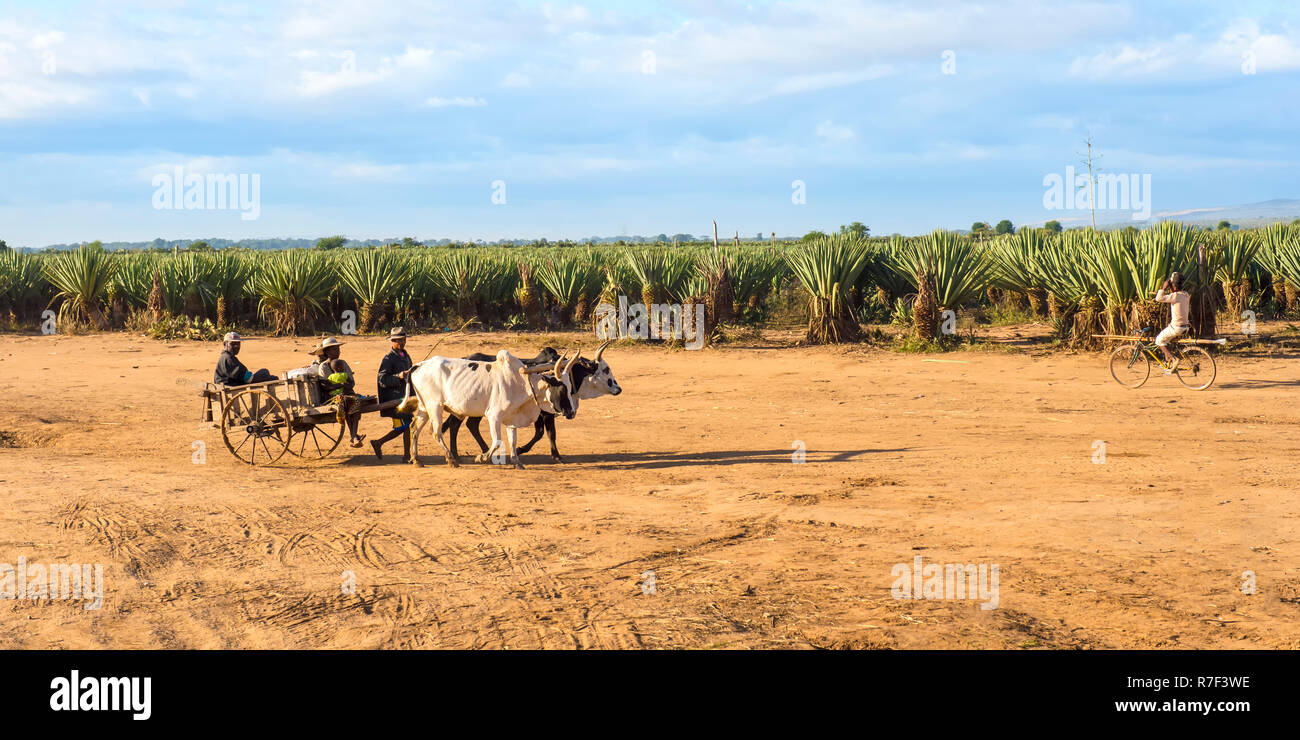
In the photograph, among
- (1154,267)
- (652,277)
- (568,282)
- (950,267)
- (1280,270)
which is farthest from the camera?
(568,282)

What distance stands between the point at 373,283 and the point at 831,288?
38.0ft

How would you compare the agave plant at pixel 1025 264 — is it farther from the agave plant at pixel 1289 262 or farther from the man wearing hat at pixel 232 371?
the man wearing hat at pixel 232 371

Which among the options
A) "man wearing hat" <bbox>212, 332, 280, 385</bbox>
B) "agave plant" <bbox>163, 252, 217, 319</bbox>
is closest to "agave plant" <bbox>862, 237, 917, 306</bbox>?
"man wearing hat" <bbox>212, 332, 280, 385</bbox>

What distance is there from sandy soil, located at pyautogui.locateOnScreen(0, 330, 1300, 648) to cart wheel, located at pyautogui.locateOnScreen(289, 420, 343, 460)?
278 mm

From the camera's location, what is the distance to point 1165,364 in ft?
53.2

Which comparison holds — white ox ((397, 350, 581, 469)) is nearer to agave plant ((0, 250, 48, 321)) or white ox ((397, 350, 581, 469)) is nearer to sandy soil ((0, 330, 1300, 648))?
sandy soil ((0, 330, 1300, 648))

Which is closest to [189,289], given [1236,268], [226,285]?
[226,285]

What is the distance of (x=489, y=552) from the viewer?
773 centimetres

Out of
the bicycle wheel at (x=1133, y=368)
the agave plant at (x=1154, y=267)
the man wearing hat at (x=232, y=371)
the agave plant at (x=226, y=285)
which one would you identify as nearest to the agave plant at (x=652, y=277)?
the agave plant at (x=1154, y=267)

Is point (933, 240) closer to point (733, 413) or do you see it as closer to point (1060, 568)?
point (733, 413)

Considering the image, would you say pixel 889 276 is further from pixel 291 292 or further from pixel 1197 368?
pixel 291 292

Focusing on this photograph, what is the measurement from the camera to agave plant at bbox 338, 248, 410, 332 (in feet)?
86.1
